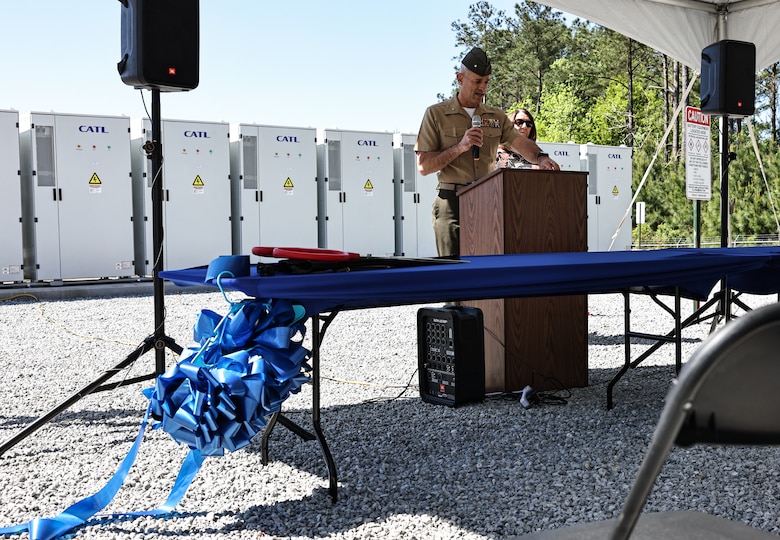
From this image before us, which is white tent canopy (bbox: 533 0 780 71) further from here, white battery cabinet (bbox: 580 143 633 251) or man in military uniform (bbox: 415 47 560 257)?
white battery cabinet (bbox: 580 143 633 251)

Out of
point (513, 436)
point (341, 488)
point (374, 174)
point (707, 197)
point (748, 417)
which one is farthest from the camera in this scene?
point (374, 174)

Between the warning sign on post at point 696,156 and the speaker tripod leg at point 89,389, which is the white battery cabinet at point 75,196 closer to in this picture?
the warning sign on post at point 696,156

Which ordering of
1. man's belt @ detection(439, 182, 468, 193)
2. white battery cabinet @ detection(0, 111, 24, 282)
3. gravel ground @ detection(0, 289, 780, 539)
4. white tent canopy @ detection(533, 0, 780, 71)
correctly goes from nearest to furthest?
gravel ground @ detection(0, 289, 780, 539) → man's belt @ detection(439, 182, 468, 193) → white tent canopy @ detection(533, 0, 780, 71) → white battery cabinet @ detection(0, 111, 24, 282)

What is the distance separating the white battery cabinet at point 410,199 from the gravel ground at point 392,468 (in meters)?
7.54

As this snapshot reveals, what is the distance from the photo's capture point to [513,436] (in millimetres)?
2838

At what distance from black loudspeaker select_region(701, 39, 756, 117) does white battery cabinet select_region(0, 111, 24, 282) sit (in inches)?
324

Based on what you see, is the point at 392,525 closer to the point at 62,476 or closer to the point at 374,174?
the point at 62,476

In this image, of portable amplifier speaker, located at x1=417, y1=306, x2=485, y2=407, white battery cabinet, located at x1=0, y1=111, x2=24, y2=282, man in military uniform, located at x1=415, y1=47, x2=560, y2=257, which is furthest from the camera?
white battery cabinet, located at x1=0, y1=111, x2=24, y2=282

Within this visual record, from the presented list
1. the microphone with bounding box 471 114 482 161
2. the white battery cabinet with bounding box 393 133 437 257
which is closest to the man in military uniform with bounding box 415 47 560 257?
the microphone with bounding box 471 114 482 161

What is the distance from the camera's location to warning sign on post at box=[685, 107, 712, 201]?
21.2ft

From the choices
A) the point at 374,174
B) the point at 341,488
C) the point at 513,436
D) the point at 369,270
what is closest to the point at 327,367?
the point at 513,436

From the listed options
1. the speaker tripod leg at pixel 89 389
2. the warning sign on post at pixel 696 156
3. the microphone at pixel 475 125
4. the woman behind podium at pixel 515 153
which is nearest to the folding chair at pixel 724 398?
the speaker tripod leg at pixel 89 389

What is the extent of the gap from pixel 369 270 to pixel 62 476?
53.6 inches

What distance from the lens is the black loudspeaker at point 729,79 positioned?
17.0 ft
